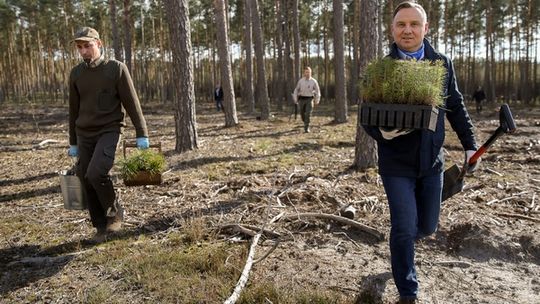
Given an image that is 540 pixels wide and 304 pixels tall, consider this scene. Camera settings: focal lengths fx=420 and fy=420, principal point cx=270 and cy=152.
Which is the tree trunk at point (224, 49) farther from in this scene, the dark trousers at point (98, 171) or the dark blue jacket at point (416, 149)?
the dark blue jacket at point (416, 149)

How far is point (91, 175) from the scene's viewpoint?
4.10m

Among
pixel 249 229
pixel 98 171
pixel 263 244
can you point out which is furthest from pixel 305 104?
pixel 98 171

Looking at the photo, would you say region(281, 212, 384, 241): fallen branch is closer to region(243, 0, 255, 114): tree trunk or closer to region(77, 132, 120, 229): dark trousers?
region(77, 132, 120, 229): dark trousers

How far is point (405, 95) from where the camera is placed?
2.73 metres

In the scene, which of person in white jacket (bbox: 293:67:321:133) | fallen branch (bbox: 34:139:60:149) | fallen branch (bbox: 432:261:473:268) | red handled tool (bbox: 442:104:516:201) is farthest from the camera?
person in white jacket (bbox: 293:67:321:133)

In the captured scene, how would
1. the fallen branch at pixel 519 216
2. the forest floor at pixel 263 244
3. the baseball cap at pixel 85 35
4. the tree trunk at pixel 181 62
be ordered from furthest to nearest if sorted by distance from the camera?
1. the tree trunk at pixel 181 62
2. the fallen branch at pixel 519 216
3. the baseball cap at pixel 85 35
4. the forest floor at pixel 263 244

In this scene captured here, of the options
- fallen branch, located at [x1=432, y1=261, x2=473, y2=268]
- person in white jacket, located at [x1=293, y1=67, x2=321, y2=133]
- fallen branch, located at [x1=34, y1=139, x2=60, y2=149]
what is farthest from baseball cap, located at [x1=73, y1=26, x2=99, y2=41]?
person in white jacket, located at [x1=293, y1=67, x2=321, y2=133]

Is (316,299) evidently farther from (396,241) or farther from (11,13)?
(11,13)

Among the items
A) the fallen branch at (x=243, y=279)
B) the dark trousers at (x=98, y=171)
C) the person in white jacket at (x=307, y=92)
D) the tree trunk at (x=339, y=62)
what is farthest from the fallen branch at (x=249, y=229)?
the tree trunk at (x=339, y=62)

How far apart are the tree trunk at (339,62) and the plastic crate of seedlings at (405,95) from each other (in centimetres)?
1324

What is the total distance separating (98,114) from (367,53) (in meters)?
4.72

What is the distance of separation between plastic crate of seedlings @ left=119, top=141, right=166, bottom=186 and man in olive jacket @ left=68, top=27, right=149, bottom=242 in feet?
4.85

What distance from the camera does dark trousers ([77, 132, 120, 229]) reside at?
4.12 meters

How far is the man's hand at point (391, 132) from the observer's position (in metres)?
2.71
